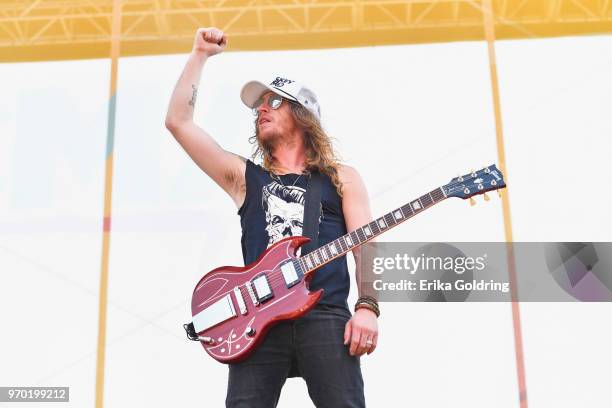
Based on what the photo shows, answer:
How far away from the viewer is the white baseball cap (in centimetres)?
203

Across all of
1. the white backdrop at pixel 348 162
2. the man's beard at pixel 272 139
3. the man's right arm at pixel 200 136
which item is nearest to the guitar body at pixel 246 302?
the man's right arm at pixel 200 136

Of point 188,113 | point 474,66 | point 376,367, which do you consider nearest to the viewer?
point 188,113

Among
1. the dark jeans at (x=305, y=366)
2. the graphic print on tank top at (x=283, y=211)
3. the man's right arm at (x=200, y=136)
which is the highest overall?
the man's right arm at (x=200, y=136)

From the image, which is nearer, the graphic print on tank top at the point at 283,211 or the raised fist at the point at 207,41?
the graphic print on tank top at the point at 283,211

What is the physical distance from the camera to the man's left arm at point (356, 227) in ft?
5.40

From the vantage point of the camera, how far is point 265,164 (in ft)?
6.49

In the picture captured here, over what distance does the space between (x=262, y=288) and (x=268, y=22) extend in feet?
6.70

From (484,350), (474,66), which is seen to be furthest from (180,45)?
(484,350)

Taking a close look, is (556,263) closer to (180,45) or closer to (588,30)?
(588,30)

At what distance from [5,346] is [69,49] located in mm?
1422

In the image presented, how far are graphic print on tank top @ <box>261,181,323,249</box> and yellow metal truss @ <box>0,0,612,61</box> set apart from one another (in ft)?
5.70

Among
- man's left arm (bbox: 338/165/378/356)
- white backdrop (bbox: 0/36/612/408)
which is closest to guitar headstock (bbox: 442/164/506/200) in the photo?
man's left arm (bbox: 338/165/378/356)

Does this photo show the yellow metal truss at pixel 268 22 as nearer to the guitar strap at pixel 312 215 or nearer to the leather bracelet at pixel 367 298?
the guitar strap at pixel 312 215

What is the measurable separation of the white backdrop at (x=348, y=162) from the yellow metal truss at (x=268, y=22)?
0.24 feet
